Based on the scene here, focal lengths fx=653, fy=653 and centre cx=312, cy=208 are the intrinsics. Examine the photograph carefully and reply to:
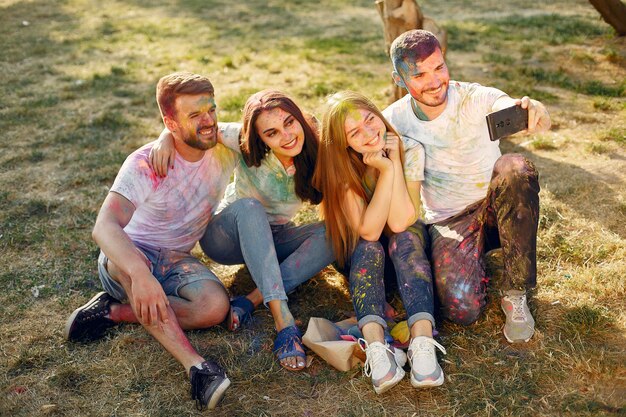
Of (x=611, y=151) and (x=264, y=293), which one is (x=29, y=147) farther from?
(x=611, y=151)

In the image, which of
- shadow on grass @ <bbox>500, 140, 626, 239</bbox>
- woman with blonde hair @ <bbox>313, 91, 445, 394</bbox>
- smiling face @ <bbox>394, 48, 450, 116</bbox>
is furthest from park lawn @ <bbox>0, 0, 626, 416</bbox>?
smiling face @ <bbox>394, 48, 450, 116</bbox>

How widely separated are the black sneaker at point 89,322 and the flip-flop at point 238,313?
0.63 meters

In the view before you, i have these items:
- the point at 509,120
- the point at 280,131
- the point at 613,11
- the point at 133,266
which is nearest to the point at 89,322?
the point at 133,266

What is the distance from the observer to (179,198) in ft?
11.5

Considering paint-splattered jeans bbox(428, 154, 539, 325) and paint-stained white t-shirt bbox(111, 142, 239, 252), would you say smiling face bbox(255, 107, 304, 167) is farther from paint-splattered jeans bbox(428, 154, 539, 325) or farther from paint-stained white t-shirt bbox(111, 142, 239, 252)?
paint-splattered jeans bbox(428, 154, 539, 325)

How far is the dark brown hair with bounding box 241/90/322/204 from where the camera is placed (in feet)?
11.0

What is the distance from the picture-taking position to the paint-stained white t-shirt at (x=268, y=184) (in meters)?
3.57

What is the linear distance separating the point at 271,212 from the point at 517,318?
1435mm

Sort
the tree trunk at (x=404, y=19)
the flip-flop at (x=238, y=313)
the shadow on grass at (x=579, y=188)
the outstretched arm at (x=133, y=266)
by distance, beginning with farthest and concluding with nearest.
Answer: the tree trunk at (x=404, y=19) < the shadow on grass at (x=579, y=188) < the flip-flop at (x=238, y=313) < the outstretched arm at (x=133, y=266)

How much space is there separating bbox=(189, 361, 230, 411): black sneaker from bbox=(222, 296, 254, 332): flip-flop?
17.7 inches

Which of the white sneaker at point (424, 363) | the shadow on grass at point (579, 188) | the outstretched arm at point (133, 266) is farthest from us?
the shadow on grass at point (579, 188)

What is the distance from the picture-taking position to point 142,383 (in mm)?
3115

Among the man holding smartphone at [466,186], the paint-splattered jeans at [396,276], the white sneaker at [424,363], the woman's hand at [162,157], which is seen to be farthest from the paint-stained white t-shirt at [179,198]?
the white sneaker at [424,363]

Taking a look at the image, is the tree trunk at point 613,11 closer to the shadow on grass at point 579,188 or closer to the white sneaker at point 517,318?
the shadow on grass at point 579,188
